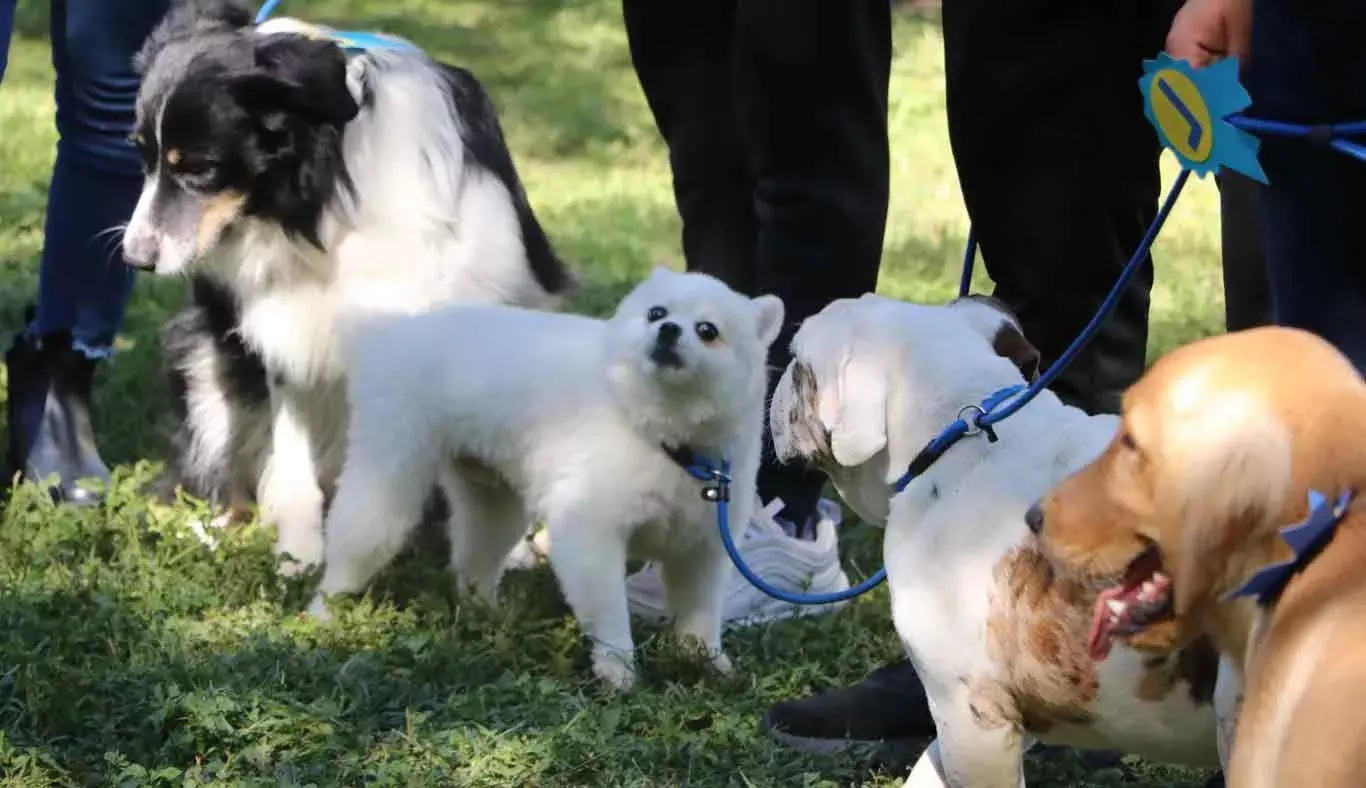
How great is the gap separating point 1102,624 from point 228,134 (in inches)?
97.8

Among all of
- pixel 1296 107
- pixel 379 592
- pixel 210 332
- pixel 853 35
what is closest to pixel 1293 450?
pixel 1296 107

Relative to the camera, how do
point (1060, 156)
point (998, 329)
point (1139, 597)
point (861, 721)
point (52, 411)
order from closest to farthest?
point (1139, 597), point (998, 329), point (861, 721), point (1060, 156), point (52, 411)

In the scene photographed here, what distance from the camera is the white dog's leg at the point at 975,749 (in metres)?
2.42

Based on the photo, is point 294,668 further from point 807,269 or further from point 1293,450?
point 1293,450

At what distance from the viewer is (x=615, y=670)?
331 cm

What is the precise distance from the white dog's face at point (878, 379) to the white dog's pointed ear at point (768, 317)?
2.04 ft

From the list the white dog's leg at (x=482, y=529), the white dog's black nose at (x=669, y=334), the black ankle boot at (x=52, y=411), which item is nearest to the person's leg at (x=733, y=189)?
the white dog's leg at (x=482, y=529)

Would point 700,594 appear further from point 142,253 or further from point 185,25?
point 185,25

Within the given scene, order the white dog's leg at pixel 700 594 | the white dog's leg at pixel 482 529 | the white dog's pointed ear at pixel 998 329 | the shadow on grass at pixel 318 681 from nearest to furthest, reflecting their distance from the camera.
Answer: the white dog's pointed ear at pixel 998 329, the shadow on grass at pixel 318 681, the white dog's leg at pixel 700 594, the white dog's leg at pixel 482 529

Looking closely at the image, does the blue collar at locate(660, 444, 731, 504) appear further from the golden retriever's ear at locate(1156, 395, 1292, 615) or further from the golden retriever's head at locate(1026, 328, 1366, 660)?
the golden retriever's ear at locate(1156, 395, 1292, 615)

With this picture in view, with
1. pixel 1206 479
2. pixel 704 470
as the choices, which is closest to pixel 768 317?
pixel 704 470

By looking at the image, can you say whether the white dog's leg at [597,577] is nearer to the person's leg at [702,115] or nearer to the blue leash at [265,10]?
the person's leg at [702,115]

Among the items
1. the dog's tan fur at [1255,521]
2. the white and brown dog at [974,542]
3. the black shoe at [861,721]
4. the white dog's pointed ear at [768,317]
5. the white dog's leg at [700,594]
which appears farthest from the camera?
the white dog's leg at [700,594]

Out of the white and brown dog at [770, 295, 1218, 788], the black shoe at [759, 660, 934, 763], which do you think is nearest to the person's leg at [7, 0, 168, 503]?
the black shoe at [759, 660, 934, 763]
